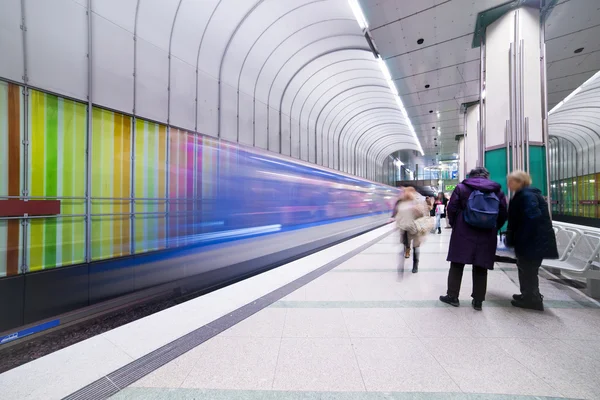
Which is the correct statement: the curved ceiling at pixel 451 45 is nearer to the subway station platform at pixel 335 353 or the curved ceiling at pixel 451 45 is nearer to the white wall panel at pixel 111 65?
the white wall panel at pixel 111 65

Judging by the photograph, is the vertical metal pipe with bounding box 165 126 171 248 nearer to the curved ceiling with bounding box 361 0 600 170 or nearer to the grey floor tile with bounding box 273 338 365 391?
the grey floor tile with bounding box 273 338 365 391

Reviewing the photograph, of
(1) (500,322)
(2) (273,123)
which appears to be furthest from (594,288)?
(2) (273,123)

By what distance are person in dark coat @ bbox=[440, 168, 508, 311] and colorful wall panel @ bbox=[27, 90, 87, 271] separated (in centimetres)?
641

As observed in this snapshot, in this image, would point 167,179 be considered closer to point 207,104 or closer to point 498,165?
point 207,104

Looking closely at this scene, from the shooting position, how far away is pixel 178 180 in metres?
6.91

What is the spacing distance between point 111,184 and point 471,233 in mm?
6655

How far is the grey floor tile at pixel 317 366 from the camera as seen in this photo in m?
1.84

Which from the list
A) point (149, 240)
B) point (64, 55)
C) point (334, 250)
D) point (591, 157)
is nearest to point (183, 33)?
point (64, 55)

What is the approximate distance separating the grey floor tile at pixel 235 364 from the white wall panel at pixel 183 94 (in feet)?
19.9

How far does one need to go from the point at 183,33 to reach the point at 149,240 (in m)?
5.53

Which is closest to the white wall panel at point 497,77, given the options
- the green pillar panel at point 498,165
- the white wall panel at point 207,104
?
the green pillar panel at point 498,165

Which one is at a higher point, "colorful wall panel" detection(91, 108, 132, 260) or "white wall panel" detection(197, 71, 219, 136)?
"white wall panel" detection(197, 71, 219, 136)

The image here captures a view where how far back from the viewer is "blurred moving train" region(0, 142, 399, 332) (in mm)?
4258

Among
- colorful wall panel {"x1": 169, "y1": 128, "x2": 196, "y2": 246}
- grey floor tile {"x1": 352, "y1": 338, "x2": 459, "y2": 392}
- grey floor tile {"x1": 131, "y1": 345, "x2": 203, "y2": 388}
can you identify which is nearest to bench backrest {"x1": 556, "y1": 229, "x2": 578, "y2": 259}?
grey floor tile {"x1": 352, "y1": 338, "x2": 459, "y2": 392}
